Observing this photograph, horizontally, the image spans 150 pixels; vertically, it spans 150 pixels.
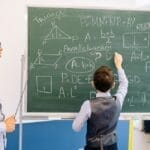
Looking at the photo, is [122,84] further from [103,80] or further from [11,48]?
[11,48]

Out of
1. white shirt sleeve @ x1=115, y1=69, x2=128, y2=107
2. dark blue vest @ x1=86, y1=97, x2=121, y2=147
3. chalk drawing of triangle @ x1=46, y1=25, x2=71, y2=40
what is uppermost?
chalk drawing of triangle @ x1=46, y1=25, x2=71, y2=40

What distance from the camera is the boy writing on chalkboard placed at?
2625mm

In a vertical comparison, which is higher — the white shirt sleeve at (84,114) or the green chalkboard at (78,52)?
the green chalkboard at (78,52)

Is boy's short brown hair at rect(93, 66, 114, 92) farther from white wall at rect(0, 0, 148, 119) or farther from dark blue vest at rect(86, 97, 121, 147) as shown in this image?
white wall at rect(0, 0, 148, 119)

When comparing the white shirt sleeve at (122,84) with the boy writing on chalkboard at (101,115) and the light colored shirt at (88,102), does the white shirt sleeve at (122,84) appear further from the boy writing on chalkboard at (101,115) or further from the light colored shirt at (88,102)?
the boy writing on chalkboard at (101,115)

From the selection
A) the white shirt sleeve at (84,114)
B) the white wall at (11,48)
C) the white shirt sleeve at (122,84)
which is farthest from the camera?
the white wall at (11,48)

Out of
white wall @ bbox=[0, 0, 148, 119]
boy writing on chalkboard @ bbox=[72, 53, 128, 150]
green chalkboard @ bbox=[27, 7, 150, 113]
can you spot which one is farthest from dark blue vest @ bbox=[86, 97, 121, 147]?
white wall @ bbox=[0, 0, 148, 119]

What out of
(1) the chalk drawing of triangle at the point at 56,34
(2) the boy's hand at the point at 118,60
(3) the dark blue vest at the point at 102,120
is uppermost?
(1) the chalk drawing of triangle at the point at 56,34

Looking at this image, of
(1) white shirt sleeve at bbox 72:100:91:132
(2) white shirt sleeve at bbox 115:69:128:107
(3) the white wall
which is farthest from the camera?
(3) the white wall

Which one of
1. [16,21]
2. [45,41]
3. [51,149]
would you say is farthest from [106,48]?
[51,149]

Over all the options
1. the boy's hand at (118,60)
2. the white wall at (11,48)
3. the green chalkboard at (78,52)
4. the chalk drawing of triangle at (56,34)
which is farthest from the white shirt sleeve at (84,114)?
the white wall at (11,48)

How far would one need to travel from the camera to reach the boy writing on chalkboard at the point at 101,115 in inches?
103

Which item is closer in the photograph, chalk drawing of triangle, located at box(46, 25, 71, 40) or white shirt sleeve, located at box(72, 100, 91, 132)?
white shirt sleeve, located at box(72, 100, 91, 132)

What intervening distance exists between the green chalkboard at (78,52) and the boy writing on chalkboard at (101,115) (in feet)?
1.08
